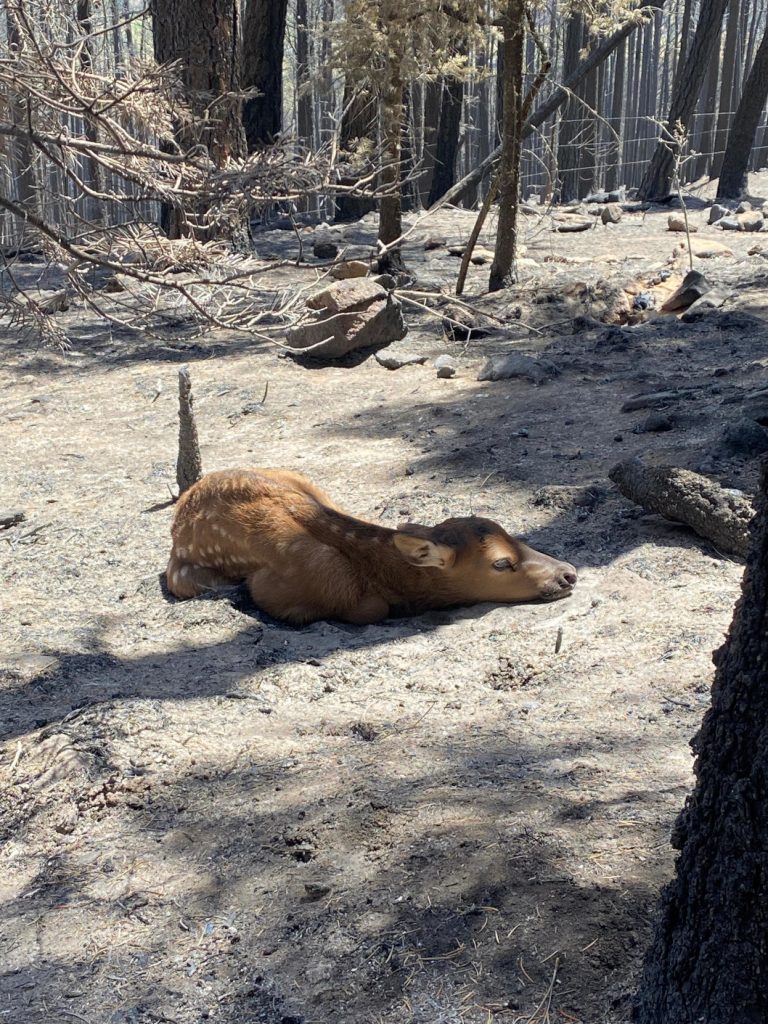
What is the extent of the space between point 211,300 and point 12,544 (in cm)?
422

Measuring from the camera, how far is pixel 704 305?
1252 centimetres

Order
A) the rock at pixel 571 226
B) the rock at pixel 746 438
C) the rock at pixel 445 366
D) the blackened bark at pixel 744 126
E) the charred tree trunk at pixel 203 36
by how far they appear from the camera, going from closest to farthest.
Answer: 1. the rock at pixel 746 438
2. the rock at pixel 445 366
3. the charred tree trunk at pixel 203 36
4. the rock at pixel 571 226
5. the blackened bark at pixel 744 126

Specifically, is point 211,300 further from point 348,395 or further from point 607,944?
point 348,395

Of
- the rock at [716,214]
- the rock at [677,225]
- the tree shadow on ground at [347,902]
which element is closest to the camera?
the tree shadow on ground at [347,902]

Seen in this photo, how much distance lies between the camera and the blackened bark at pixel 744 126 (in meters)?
20.1

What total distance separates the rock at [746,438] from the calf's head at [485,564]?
5.22 feet

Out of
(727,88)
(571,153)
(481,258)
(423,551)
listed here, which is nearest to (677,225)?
(481,258)

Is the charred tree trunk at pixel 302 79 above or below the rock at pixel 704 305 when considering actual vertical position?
above

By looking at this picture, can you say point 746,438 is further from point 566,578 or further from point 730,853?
point 730,853

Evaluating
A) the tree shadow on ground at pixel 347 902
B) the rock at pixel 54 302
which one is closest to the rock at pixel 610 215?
the rock at pixel 54 302

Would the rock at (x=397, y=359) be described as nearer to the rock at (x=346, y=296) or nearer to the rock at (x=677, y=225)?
the rock at (x=346, y=296)

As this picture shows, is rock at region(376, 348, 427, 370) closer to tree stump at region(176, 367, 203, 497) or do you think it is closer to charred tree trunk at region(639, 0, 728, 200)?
tree stump at region(176, 367, 203, 497)

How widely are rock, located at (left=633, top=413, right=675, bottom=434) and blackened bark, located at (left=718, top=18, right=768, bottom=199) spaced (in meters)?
14.7

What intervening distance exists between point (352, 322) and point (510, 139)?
132 inches
